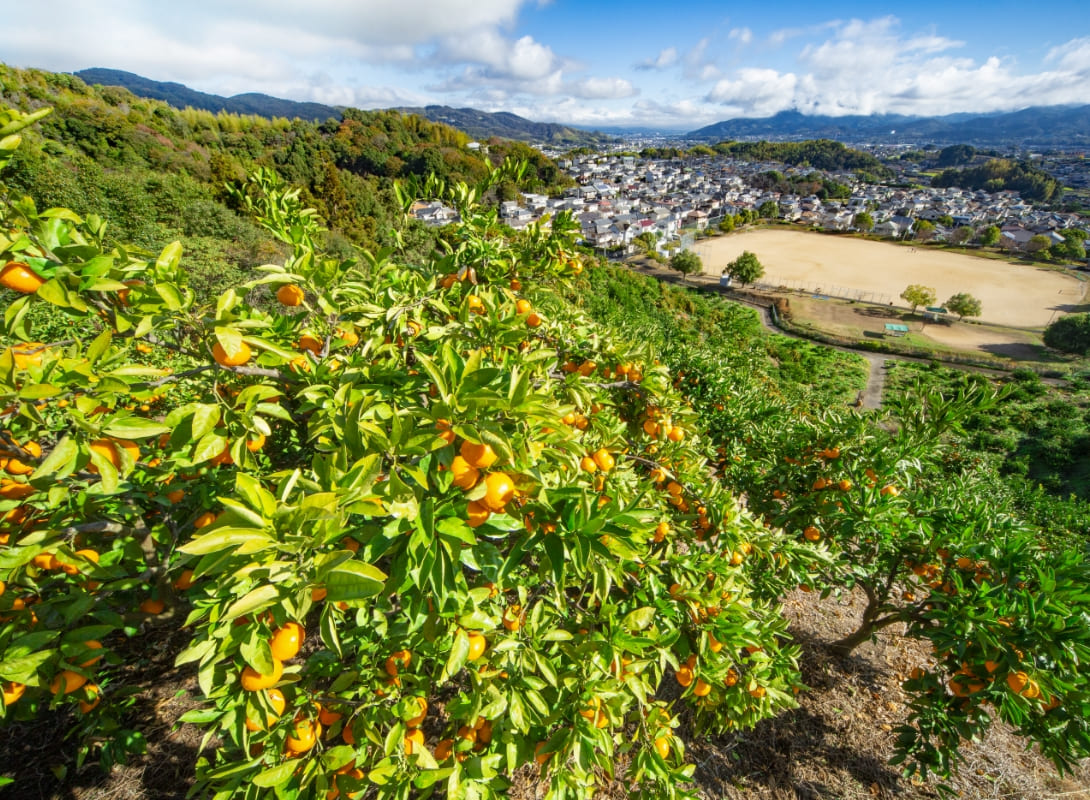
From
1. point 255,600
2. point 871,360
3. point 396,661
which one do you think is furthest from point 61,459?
point 871,360

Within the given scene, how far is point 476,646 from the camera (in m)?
1.84

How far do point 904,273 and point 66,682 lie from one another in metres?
66.4

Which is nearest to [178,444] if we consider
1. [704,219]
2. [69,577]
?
[69,577]

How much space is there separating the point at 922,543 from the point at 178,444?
4476 millimetres

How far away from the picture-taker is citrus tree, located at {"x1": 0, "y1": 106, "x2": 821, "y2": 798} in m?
1.34

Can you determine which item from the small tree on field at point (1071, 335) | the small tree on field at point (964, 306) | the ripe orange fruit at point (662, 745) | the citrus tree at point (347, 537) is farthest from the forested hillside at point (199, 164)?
the small tree on field at point (1071, 335)

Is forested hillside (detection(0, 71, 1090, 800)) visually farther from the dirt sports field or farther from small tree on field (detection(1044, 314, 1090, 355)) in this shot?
the dirt sports field

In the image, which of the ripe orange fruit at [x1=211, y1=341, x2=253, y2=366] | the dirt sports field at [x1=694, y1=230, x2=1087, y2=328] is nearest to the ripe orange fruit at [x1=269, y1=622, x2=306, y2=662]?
the ripe orange fruit at [x1=211, y1=341, x2=253, y2=366]

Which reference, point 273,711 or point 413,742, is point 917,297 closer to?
point 413,742

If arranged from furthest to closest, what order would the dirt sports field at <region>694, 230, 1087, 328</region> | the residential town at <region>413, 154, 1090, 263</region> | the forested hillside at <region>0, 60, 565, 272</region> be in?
the residential town at <region>413, 154, 1090, 263</region> → the dirt sports field at <region>694, 230, 1087, 328</region> → the forested hillside at <region>0, 60, 565, 272</region>

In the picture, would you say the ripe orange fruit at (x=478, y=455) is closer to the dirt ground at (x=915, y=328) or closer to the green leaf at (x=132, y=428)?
the green leaf at (x=132, y=428)

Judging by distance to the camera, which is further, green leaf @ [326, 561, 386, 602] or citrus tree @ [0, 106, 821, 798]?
citrus tree @ [0, 106, 821, 798]

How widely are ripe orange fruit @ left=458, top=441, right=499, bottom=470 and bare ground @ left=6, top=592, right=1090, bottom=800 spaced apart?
225 cm

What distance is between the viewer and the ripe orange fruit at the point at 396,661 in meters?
2.10
